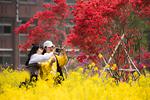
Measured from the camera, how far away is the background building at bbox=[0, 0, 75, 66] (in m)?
37.7

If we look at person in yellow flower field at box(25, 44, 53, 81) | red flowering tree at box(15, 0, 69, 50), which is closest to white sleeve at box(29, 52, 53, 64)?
person in yellow flower field at box(25, 44, 53, 81)

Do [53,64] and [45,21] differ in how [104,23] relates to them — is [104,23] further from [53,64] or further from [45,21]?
[45,21]

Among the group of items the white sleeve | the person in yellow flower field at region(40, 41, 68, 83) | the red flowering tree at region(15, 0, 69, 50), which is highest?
the white sleeve

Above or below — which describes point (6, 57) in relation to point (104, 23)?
below

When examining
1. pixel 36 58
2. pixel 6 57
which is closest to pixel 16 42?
pixel 6 57

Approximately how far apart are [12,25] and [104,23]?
843 inches

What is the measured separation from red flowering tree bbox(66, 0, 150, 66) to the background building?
19859 mm

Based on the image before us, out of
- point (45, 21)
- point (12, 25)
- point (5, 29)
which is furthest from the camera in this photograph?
point (5, 29)

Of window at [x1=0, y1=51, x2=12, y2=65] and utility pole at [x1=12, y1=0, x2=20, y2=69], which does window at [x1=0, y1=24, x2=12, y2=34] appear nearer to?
utility pole at [x1=12, y1=0, x2=20, y2=69]

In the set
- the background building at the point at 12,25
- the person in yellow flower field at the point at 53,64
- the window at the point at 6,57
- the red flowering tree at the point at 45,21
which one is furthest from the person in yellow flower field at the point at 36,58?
the background building at the point at 12,25

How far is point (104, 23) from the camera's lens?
1739cm

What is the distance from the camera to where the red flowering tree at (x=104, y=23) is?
56.2 ft

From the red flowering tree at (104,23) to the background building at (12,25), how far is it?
1986 centimetres

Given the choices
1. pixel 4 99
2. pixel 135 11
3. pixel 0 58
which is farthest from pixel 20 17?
pixel 4 99
